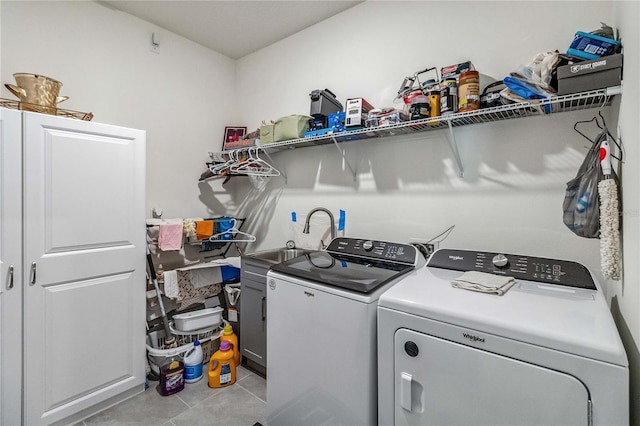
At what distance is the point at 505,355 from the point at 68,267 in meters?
2.31

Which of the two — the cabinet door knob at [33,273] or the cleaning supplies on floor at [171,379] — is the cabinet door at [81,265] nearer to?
the cabinet door knob at [33,273]

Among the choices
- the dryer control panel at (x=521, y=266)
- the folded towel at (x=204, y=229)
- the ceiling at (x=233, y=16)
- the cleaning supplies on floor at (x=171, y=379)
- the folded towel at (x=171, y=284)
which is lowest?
the cleaning supplies on floor at (x=171, y=379)

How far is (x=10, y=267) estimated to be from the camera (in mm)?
1650

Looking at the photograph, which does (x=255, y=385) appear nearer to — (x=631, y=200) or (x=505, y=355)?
(x=505, y=355)

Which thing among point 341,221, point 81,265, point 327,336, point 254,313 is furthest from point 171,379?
point 341,221

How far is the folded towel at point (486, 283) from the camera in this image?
1216 mm

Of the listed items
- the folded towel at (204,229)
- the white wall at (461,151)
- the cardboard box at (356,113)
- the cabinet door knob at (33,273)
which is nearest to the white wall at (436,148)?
the white wall at (461,151)

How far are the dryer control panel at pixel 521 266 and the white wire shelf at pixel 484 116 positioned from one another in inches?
23.7

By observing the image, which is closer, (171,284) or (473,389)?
(473,389)

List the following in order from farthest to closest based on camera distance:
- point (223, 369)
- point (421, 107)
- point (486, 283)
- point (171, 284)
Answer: point (171, 284) < point (223, 369) < point (421, 107) < point (486, 283)

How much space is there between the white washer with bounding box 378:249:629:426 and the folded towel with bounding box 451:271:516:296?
31 mm

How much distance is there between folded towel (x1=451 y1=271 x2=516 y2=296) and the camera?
122cm

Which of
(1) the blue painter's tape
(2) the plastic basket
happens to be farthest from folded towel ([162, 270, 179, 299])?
(1) the blue painter's tape

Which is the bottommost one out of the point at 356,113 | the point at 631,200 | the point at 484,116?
the point at 631,200
